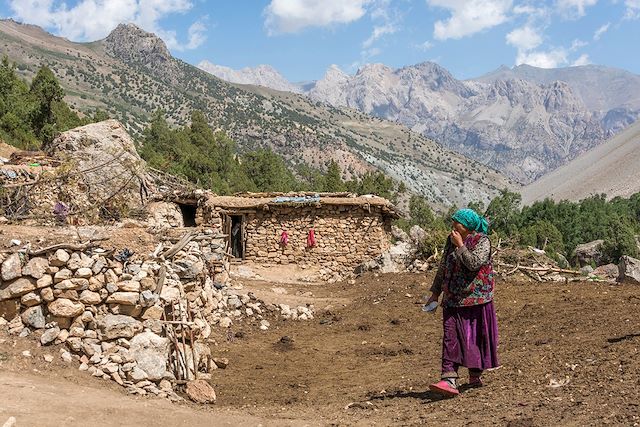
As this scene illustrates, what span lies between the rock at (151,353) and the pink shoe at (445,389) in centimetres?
317

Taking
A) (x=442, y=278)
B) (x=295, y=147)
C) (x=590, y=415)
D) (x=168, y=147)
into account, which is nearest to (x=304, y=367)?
(x=442, y=278)

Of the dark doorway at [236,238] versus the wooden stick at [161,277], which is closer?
the wooden stick at [161,277]

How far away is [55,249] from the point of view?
6730 millimetres

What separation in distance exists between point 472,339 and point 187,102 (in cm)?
10667

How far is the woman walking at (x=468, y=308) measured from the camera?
16.5 feet

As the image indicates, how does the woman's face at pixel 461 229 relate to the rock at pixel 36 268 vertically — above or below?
above

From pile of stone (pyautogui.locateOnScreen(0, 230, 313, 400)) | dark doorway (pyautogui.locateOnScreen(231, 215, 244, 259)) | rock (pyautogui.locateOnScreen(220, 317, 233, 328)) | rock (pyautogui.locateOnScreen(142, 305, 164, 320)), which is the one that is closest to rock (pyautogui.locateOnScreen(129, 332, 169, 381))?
pile of stone (pyautogui.locateOnScreen(0, 230, 313, 400))

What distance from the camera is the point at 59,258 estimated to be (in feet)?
21.9

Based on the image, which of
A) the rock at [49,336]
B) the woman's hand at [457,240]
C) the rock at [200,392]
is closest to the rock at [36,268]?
the rock at [49,336]

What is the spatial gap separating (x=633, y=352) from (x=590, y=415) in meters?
1.70

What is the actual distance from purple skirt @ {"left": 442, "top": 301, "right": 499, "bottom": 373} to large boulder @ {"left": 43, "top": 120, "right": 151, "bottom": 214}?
12752 mm

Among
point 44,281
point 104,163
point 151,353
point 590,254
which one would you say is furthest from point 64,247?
point 590,254

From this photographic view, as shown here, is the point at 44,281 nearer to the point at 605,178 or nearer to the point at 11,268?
the point at 11,268

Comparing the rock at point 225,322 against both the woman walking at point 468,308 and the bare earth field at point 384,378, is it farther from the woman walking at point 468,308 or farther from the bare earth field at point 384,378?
the woman walking at point 468,308
